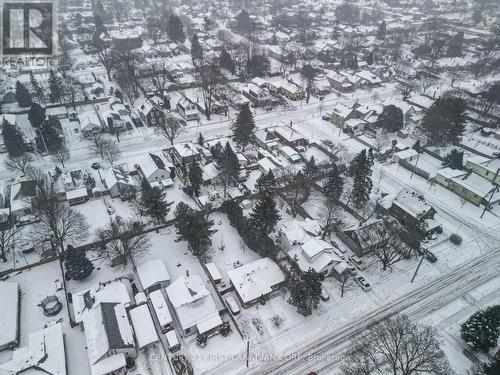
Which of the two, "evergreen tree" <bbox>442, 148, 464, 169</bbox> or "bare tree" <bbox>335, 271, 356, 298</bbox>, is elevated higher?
"evergreen tree" <bbox>442, 148, 464, 169</bbox>

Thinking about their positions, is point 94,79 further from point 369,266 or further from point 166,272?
point 369,266

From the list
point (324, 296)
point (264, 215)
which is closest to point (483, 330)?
point (324, 296)

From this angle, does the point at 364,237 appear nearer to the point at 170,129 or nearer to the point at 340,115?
the point at 340,115

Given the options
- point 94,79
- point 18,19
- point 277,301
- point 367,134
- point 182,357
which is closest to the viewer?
point 182,357

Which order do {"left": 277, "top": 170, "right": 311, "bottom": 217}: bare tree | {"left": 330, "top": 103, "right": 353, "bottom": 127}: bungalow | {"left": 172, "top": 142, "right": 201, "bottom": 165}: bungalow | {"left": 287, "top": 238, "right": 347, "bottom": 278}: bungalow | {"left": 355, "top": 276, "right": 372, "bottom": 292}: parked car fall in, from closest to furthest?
{"left": 355, "top": 276, "right": 372, "bottom": 292}: parked car < {"left": 287, "top": 238, "right": 347, "bottom": 278}: bungalow < {"left": 277, "top": 170, "right": 311, "bottom": 217}: bare tree < {"left": 172, "top": 142, "right": 201, "bottom": 165}: bungalow < {"left": 330, "top": 103, "right": 353, "bottom": 127}: bungalow

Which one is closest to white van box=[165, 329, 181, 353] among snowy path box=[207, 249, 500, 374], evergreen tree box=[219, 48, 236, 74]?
snowy path box=[207, 249, 500, 374]

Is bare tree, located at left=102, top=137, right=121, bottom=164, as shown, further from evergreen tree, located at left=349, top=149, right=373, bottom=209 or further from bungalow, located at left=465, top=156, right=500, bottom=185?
bungalow, located at left=465, top=156, right=500, bottom=185

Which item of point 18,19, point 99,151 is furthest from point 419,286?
point 18,19
